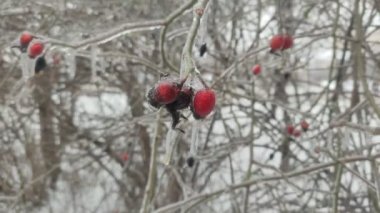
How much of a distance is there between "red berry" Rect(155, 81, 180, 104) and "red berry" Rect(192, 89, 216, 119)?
4 cm

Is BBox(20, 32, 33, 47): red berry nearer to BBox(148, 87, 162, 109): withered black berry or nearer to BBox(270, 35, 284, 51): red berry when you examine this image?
BBox(270, 35, 284, 51): red berry

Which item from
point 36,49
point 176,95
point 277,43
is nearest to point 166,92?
point 176,95

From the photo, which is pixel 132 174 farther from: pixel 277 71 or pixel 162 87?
pixel 162 87

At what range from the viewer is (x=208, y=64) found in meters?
3.31

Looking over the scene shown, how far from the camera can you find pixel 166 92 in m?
0.83

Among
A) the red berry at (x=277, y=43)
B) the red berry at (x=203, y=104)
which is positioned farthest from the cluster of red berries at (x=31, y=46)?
the red berry at (x=203, y=104)

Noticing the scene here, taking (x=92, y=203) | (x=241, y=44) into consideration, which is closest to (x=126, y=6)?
(x=241, y=44)

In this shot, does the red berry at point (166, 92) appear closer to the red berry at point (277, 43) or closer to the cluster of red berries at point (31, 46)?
the cluster of red berries at point (31, 46)

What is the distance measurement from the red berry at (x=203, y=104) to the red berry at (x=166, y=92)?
1.6 inches

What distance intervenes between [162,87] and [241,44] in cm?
272

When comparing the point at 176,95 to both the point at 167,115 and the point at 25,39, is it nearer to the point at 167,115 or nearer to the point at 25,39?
the point at 25,39

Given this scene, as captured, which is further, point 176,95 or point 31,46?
point 31,46

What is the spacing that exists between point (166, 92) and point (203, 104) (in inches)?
2.6

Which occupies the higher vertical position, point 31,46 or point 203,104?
point 31,46
